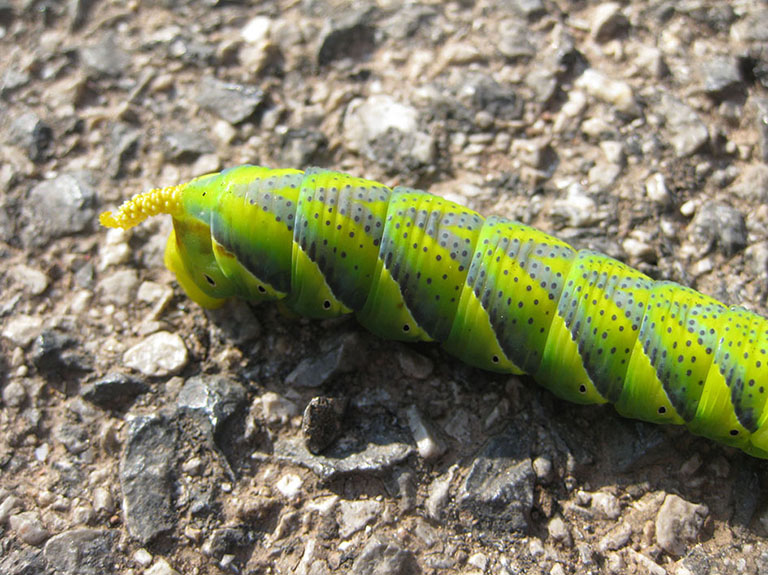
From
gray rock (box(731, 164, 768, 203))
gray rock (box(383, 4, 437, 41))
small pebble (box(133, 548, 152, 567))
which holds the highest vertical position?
gray rock (box(383, 4, 437, 41))

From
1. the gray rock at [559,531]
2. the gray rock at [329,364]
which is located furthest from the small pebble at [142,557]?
the gray rock at [559,531]

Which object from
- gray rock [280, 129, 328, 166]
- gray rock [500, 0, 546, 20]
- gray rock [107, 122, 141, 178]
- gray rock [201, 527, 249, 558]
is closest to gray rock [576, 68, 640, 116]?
gray rock [500, 0, 546, 20]

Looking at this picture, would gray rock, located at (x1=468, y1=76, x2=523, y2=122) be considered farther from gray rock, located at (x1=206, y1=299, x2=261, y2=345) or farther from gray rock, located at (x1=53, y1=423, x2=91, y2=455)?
gray rock, located at (x1=53, y1=423, x2=91, y2=455)

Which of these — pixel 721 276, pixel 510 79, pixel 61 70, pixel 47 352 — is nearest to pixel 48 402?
pixel 47 352

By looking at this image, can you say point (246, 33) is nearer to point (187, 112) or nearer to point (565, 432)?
point (187, 112)

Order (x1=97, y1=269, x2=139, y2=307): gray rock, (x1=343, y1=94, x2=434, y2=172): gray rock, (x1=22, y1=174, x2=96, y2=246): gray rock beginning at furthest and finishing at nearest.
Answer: (x1=343, y1=94, x2=434, y2=172): gray rock, (x1=22, y1=174, x2=96, y2=246): gray rock, (x1=97, y1=269, x2=139, y2=307): gray rock

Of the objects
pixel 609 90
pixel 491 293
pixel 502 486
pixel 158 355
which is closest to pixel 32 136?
pixel 158 355

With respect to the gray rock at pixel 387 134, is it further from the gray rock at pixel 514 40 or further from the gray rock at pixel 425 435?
the gray rock at pixel 425 435
